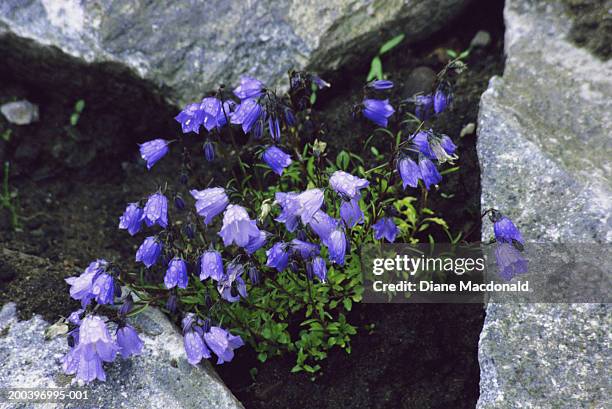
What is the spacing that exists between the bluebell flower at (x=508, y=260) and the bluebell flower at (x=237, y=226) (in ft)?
4.15

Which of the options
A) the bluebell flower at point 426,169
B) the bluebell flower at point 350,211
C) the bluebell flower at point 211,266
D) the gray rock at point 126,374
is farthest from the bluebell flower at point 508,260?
the gray rock at point 126,374

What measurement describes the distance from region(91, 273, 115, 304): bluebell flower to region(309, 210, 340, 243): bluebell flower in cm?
108

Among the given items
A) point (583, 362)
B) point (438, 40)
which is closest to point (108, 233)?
point (438, 40)

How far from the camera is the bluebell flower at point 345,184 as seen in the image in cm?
363

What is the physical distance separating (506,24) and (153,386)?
3268mm

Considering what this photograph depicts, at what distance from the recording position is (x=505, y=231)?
12.7 feet

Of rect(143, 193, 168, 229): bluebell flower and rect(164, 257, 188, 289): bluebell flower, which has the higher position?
rect(143, 193, 168, 229): bluebell flower

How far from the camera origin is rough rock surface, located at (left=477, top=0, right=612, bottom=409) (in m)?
3.77

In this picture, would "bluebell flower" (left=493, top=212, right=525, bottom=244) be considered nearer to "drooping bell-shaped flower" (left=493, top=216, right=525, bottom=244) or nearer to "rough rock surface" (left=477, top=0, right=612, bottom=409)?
"drooping bell-shaped flower" (left=493, top=216, right=525, bottom=244)

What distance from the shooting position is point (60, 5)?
523 cm

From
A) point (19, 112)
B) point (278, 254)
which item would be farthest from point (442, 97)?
point (19, 112)

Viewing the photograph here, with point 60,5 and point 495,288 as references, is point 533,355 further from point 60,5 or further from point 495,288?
point 60,5

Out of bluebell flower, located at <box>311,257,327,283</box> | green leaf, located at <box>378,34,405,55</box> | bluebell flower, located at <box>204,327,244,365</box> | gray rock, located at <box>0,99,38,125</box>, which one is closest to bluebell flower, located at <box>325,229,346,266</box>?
bluebell flower, located at <box>311,257,327,283</box>

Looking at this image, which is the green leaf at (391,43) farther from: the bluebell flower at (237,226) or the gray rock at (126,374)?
the gray rock at (126,374)
